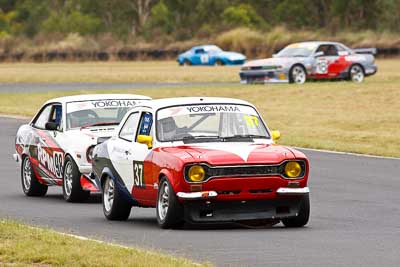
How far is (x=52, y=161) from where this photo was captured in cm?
1711

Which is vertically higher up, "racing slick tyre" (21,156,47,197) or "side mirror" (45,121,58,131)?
"side mirror" (45,121,58,131)

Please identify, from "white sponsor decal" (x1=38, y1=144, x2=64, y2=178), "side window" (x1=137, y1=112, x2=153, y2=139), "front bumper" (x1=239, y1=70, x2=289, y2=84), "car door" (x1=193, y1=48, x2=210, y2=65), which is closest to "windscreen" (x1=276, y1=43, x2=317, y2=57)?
"front bumper" (x1=239, y1=70, x2=289, y2=84)

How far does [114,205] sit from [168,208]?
1.48 m

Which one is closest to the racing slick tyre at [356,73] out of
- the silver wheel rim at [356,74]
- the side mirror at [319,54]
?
the silver wheel rim at [356,74]

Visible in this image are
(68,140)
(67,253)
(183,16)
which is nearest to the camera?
(67,253)

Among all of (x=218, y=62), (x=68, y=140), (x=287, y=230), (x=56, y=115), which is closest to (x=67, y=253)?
(x=287, y=230)

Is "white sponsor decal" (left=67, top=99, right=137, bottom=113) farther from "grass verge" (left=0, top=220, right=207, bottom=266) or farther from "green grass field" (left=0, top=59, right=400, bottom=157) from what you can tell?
"green grass field" (left=0, top=59, right=400, bottom=157)

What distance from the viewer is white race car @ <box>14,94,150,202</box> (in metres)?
16.4

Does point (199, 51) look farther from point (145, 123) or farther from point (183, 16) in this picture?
point (145, 123)

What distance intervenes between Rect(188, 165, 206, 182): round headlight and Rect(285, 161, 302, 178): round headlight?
0.82 m

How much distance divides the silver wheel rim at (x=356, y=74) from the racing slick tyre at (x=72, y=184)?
28.6 metres

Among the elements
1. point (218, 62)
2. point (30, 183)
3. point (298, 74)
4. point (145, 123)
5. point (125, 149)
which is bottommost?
point (218, 62)

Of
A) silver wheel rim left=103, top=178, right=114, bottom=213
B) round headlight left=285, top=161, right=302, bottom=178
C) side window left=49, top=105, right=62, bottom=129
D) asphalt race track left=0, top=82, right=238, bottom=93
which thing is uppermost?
side window left=49, top=105, right=62, bottom=129

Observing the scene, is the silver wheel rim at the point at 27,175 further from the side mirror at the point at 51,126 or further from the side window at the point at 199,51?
the side window at the point at 199,51
